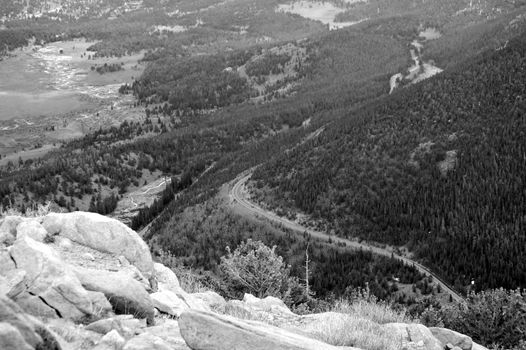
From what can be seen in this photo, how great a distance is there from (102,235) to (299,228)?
177ft

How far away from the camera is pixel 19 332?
12102 mm

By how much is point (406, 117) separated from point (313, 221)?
27.5m

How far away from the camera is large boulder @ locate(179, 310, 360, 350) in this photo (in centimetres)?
1414

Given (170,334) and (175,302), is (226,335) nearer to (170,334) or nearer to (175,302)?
(170,334)

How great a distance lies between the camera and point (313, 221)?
257 ft

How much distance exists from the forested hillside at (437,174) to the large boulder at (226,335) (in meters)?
48.3

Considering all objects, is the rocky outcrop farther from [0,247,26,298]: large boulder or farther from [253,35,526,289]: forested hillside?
[253,35,526,289]: forested hillside

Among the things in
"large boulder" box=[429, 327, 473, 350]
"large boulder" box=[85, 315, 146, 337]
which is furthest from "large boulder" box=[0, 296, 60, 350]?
"large boulder" box=[429, 327, 473, 350]

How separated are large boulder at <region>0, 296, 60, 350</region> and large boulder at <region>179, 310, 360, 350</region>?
3.16 meters

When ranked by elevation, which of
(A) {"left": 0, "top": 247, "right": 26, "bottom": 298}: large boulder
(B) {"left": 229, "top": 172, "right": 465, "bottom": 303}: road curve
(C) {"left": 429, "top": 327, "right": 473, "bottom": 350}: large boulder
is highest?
(A) {"left": 0, "top": 247, "right": 26, "bottom": 298}: large boulder

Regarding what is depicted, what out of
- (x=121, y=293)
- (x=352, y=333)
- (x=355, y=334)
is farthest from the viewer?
(x=121, y=293)

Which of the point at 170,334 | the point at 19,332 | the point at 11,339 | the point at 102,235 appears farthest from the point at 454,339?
the point at 11,339

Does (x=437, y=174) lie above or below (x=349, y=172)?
above

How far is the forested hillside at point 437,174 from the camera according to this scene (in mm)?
64562
